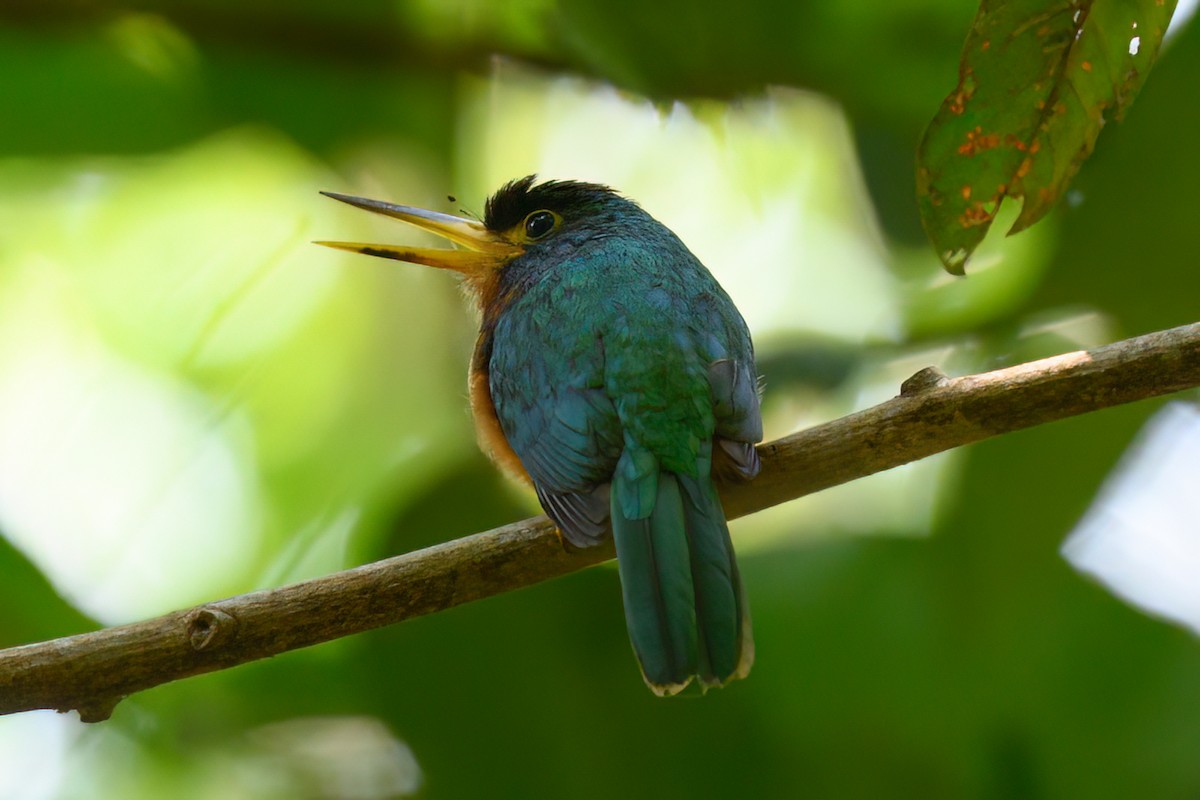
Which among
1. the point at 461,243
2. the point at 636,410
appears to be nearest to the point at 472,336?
the point at 461,243

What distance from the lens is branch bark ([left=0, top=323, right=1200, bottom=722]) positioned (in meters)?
2.16

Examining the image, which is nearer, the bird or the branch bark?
the branch bark

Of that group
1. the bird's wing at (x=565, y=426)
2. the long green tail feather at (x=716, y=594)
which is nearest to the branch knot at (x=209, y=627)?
the bird's wing at (x=565, y=426)

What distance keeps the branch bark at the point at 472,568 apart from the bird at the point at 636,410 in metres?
0.16

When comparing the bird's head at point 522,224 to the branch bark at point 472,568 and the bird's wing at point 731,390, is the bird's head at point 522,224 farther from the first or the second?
the branch bark at point 472,568

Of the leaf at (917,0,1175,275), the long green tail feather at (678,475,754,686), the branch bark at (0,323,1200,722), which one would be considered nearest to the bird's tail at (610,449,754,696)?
the long green tail feather at (678,475,754,686)

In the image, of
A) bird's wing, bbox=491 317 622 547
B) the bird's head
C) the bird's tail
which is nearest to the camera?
the bird's tail

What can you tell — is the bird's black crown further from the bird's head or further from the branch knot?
the branch knot

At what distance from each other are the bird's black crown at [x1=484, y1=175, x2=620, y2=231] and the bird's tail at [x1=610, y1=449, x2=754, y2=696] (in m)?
1.34

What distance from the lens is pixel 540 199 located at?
364 cm

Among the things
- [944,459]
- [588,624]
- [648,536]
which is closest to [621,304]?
[648,536]

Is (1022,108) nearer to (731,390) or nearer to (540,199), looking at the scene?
(731,390)

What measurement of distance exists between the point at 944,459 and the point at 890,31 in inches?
59.0

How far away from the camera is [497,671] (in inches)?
156
